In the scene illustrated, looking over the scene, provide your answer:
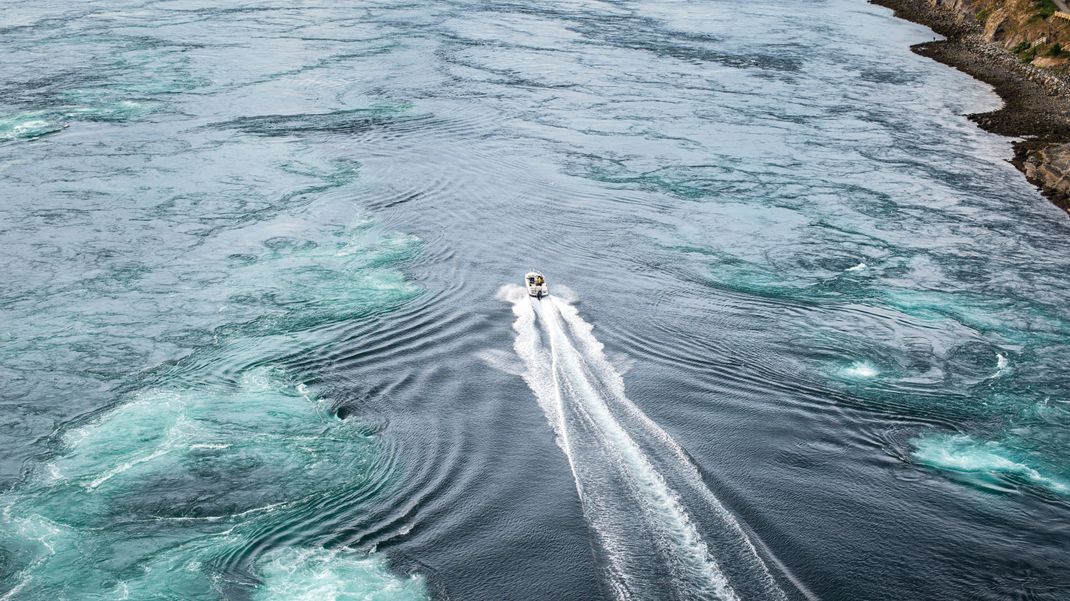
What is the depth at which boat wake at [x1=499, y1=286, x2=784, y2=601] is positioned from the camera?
11.3 m

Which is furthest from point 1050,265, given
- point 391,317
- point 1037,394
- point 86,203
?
point 86,203

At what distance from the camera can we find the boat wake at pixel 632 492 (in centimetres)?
1130

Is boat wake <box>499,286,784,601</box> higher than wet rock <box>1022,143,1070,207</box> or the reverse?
the reverse

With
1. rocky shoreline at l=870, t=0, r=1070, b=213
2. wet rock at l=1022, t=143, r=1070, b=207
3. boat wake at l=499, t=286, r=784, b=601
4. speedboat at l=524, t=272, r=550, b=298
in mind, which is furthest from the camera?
rocky shoreline at l=870, t=0, r=1070, b=213

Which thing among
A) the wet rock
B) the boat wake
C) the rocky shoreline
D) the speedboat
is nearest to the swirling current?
the boat wake

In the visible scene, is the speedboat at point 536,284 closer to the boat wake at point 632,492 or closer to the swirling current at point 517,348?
the swirling current at point 517,348

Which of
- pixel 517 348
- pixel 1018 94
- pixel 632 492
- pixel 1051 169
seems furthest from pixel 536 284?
pixel 1018 94

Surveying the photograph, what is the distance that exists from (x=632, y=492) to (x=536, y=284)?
668 centimetres

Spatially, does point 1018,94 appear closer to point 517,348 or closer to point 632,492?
point 517,348

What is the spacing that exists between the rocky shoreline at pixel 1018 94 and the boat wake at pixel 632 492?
15.9 metres

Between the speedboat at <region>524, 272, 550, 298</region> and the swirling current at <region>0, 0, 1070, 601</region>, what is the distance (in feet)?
0.93

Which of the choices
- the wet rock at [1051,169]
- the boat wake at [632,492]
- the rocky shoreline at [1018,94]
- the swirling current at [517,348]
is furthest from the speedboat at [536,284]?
the wet rock at [1051,169]

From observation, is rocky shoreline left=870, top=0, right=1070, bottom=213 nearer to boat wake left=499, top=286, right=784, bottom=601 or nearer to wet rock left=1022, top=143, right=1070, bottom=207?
wet rock left=1022, top=143, right=1070, bottom=207

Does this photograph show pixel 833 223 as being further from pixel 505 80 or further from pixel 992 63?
pixel 992 63
